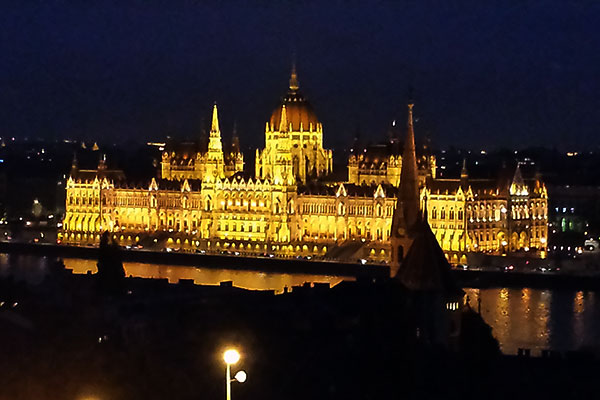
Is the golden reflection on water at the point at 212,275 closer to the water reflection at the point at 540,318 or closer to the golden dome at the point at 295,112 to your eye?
the water reflection at the point at 540,318

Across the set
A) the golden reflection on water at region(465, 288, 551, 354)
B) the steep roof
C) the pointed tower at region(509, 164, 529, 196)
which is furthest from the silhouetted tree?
the pointed tower at region(509, 164, 529, 196)

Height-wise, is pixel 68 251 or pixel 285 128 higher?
pixel 285 128

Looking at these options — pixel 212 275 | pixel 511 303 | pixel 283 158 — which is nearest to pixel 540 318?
pixel 511 303

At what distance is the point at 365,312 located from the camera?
27.1 meters

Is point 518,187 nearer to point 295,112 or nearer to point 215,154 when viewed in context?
point 295,112

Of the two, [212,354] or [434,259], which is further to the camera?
[434,259]

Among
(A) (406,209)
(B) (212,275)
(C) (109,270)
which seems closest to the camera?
(C) (109,270)

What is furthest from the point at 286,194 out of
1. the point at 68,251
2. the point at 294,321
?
the point at 294,321

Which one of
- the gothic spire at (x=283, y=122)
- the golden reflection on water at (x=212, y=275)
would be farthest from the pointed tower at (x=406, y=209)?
the gothic spire at (x=283, y=122)

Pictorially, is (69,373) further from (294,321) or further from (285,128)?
(285,128)

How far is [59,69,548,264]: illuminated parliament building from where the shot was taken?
64.8 m

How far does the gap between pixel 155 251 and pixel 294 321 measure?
1609 inches

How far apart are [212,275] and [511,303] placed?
13.0 m

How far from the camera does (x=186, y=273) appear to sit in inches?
2452
